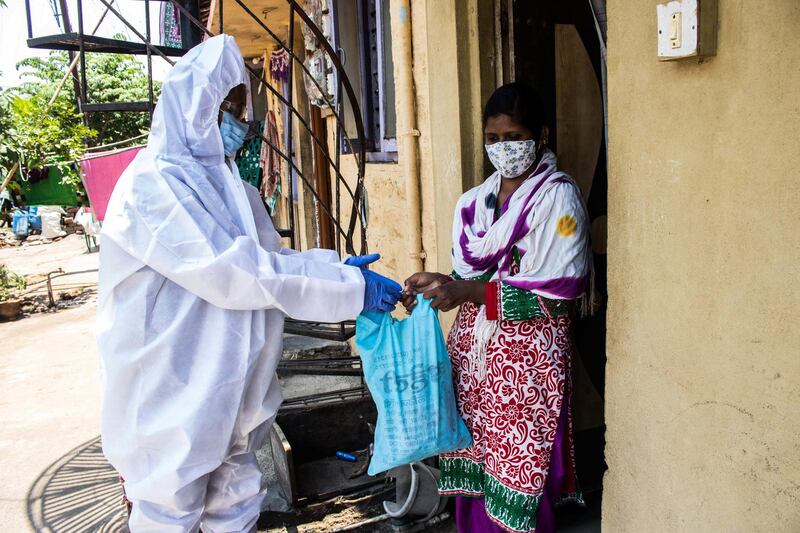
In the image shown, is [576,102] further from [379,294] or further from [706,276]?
[706,276]

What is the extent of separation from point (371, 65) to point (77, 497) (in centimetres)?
345

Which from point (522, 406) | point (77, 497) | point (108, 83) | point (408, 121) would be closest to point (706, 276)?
point (522, 406)

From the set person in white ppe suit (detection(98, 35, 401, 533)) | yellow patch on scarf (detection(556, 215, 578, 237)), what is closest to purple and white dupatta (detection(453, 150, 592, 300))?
yellow patch on scarf (detection(556, 215, 578, 237))

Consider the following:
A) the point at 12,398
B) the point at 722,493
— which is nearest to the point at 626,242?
the point at 722,493

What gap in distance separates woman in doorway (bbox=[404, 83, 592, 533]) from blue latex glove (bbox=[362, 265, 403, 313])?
0.21 feet

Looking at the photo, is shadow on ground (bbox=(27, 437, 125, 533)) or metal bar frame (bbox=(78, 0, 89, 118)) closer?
metal bar frame (bbox=(78, 0, 89, 118))

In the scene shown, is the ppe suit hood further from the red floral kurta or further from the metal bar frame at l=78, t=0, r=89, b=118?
the metal bar frame at l=78, t=0, r=89, b=118

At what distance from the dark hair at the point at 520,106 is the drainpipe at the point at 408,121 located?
1329 mm

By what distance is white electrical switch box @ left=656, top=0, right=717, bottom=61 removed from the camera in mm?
1462

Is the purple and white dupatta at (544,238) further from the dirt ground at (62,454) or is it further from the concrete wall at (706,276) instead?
the dirt ground at (62,454)

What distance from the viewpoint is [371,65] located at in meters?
4.80

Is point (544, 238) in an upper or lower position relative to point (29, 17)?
lower

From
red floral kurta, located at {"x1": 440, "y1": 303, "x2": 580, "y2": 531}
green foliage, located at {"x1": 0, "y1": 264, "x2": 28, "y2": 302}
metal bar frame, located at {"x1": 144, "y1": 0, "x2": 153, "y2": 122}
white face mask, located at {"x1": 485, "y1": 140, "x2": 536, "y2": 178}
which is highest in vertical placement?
metal bar frame, located at {"x1": 144, "y1": 0, "x2": 153, "y2": 122}

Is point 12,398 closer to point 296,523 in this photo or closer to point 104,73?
point 296,523
